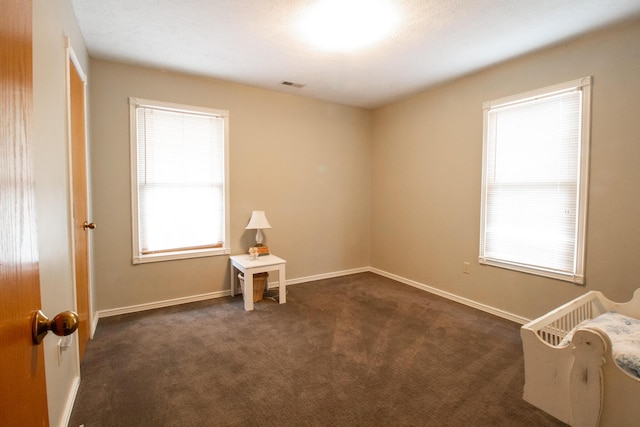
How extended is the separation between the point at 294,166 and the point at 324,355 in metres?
2.57

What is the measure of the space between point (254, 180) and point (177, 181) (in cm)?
90

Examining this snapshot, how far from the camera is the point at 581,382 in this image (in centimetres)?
160

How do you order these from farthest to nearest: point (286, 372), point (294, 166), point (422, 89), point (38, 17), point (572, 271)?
1. point (294, 166)
2. point (422, 89)
3. point (572, 271)
4. point (286, 372)
5. point (38, 17)

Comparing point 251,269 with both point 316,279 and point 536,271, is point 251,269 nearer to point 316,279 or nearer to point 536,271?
point 316,279

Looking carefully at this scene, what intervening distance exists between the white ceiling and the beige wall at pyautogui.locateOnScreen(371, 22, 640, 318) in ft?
0.73

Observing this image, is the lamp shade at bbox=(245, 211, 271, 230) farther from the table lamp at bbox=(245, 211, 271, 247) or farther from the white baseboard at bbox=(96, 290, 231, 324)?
the white baseboard at bbox=(96, 290, 231, 324)

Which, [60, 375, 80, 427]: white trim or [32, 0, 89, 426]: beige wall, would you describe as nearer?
[32, 0, 89, 426]: beige wall

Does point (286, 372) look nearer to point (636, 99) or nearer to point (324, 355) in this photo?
point (324, 355)

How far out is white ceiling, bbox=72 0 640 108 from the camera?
2289 millimetres

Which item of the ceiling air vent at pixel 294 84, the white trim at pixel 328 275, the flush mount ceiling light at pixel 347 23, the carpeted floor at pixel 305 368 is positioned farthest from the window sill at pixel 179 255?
the flush mount ceiling light at pixel 347 23

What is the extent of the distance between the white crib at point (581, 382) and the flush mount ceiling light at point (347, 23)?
2.30 meters

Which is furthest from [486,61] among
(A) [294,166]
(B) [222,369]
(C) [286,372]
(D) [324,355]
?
(B) [222,369]

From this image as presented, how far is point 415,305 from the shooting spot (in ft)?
11.8

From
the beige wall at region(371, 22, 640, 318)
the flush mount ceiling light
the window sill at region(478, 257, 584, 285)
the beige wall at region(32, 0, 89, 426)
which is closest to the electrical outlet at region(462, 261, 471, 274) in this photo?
the beige wall at region(371, 22, 640, 318)
